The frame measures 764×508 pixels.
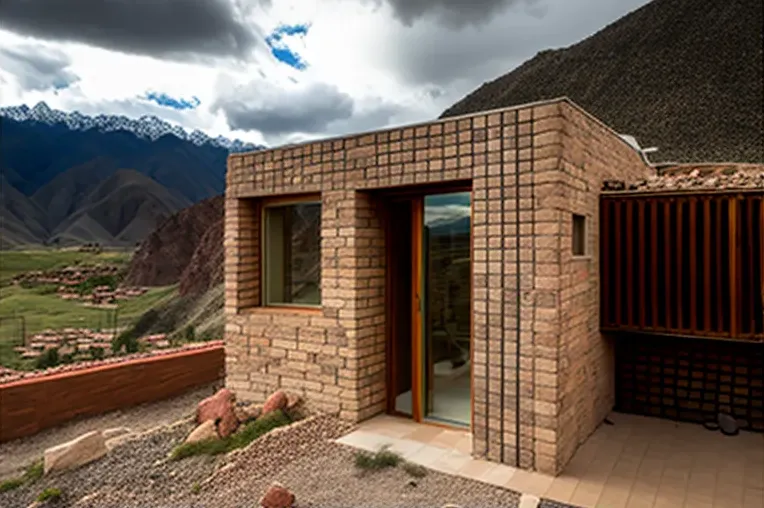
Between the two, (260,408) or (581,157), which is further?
→ (260,408)

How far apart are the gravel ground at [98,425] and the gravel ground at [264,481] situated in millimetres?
899

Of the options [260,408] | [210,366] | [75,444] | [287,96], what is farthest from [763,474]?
[287,96]

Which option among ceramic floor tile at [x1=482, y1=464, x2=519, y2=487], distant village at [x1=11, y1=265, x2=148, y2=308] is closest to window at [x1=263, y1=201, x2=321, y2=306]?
ceramic floor tile at [x1=482, y1=464, x2=519, y2=487]

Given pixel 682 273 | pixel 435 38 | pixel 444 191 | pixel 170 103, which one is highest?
pixel 170 103

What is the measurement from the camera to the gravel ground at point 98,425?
4.83 metres

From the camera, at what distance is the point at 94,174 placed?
43562mm

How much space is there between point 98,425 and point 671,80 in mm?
33566

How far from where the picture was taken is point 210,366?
7195mm

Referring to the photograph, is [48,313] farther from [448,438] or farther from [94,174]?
[94,174]

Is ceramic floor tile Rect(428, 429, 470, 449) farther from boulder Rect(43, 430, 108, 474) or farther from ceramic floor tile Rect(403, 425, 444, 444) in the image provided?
boulder Rect(43, 430, 108, 474)

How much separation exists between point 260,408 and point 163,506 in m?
1.55

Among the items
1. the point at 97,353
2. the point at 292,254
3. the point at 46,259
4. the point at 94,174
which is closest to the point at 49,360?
the point at 97,353

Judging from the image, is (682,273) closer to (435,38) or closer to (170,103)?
(435,38)

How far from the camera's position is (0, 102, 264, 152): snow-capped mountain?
1507 inches
